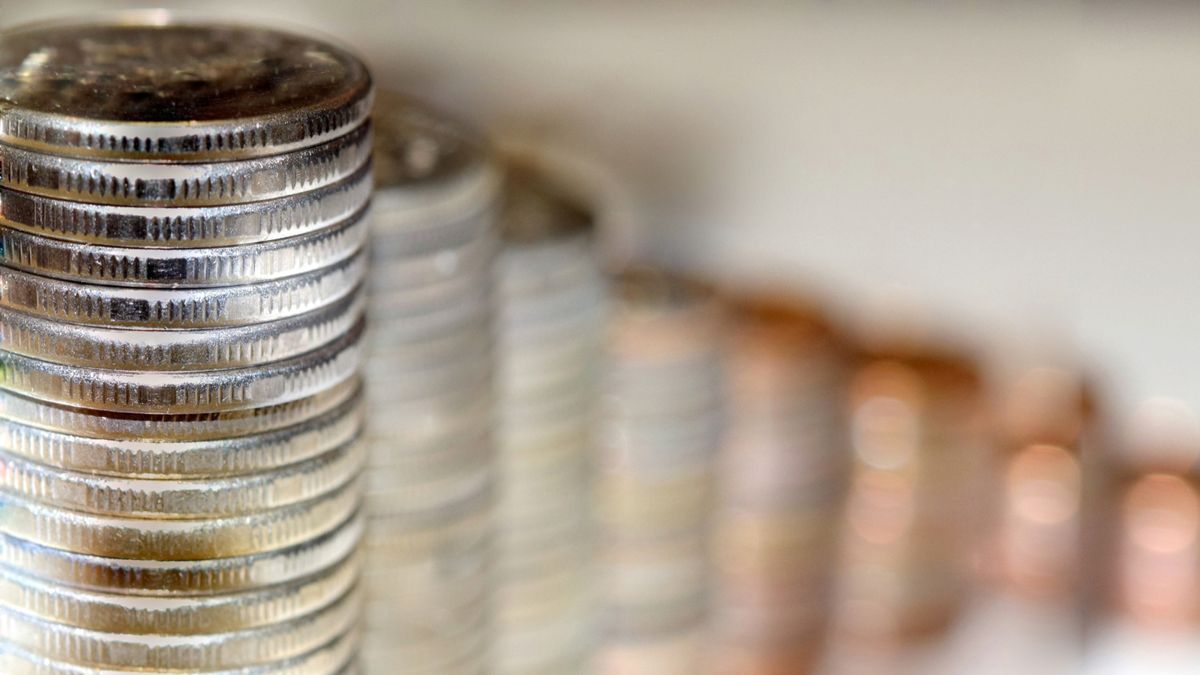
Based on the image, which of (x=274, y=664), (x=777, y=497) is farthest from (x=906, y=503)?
(x=274, y=664)

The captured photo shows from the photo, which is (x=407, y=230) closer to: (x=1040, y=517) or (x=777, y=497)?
(x=777, y=497)

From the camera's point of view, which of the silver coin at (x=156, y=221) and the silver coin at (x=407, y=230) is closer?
the silver coin at (x=156, y=221)

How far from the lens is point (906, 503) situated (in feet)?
3.26

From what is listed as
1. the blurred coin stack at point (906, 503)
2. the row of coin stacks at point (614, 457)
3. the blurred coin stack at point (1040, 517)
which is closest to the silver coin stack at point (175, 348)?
the row of coin stacks at point (614, 457)

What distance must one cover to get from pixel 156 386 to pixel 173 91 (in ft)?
0.20

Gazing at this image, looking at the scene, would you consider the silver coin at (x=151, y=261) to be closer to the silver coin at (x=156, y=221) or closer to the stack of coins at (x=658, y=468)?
the silver coin at (x=156, y=221)

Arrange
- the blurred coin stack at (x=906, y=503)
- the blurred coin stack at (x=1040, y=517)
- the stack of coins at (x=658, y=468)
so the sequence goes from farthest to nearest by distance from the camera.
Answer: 1. the blurred coin stack at (x=1040, y=517)
2. the blurred coin stack at (x=906, y=503)
3. the stack of coins at (x=658, y=468)

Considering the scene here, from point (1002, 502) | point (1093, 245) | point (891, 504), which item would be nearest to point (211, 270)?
point (891, 504)

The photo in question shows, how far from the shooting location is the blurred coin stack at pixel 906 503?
3.20ft

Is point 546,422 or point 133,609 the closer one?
point 133,609

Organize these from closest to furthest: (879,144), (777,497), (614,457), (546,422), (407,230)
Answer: (407,230)
(546,422)
(614,457)
(777,497)
(879,144)

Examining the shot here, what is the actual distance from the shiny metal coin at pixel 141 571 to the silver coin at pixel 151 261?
6 cm

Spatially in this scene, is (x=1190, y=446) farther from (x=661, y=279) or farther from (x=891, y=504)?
(x=661, y=279)

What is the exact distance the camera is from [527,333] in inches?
21.8
